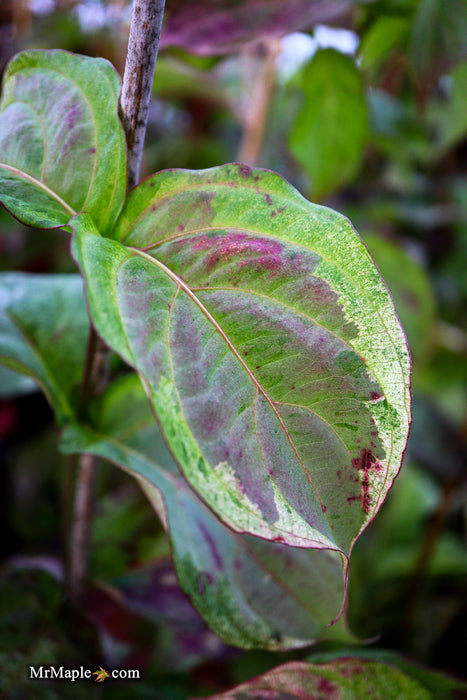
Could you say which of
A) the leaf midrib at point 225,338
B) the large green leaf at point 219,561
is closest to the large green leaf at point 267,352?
the leaf midrib at point 225,338

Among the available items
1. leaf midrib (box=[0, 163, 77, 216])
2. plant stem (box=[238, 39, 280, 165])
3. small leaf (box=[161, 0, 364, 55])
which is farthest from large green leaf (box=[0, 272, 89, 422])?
plant stem (box=[238, 39, 280, 165])

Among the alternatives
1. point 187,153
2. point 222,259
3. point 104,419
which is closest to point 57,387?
point 104,419

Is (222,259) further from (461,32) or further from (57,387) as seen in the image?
(461,32)

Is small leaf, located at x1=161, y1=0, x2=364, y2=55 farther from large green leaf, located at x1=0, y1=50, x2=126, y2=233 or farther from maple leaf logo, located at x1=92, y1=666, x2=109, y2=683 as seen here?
maple leaf logo, located at x1=92, y1=666, x2=109, y2=683

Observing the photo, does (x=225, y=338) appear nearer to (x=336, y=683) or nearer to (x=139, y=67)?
(x=139, y=67)

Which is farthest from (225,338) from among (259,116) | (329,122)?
(259,116)
